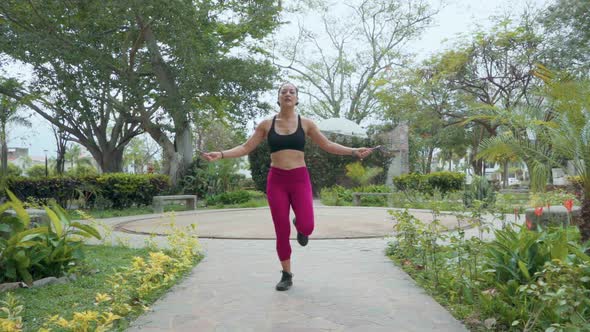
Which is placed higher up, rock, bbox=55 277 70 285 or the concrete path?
rock, bbox=55 277 70 285

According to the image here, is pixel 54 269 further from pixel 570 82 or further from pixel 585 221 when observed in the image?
pixel 570 82

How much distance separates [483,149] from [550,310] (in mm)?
4407

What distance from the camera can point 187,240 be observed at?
568 centimetres

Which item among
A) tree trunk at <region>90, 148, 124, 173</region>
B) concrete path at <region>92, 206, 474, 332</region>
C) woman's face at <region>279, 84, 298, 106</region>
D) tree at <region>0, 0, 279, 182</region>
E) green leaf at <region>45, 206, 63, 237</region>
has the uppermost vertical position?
tree at <region>0, 0, 279, 182</region>

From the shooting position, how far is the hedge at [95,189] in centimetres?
1355

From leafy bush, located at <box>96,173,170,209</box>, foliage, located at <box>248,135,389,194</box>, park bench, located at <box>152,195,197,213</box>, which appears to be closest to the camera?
park bench, located at <box>152,195,197,213</box>

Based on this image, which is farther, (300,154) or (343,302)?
(300,154)

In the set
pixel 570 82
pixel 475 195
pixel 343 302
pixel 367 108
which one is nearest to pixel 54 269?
pixel 343 302

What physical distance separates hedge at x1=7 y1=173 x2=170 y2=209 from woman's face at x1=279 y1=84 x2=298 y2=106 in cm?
1119

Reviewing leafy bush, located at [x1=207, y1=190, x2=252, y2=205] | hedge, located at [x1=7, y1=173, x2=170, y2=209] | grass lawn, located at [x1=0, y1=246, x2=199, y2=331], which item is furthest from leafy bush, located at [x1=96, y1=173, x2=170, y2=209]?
grass lawn, located at [x1=0, y1=246, x2=199, y2=331]

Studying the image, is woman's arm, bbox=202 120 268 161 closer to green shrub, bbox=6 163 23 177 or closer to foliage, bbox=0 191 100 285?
foliage, bbox=0 191 100 285

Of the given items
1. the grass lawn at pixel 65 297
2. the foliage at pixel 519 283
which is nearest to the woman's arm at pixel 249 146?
the grass lawn at pixel 65 297

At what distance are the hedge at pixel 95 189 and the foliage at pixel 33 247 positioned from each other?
9.88 meters

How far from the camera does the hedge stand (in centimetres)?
1355
